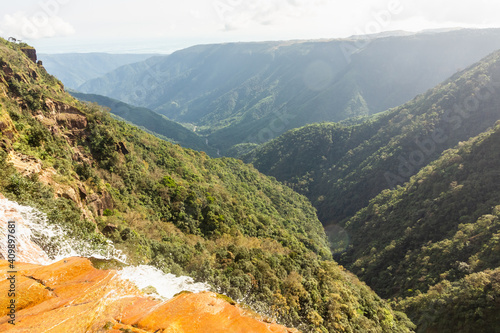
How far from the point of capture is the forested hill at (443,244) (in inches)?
1419

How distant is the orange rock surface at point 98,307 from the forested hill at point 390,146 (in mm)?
112470

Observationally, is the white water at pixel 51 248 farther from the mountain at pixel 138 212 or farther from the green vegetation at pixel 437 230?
the green vegetation at pixel 437 230

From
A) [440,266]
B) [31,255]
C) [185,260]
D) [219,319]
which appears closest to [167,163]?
[185,260]

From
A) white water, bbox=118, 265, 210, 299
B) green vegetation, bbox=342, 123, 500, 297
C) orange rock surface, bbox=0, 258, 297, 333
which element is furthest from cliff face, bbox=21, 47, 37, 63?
green vegetation, bbox=342, 123, 500, 297

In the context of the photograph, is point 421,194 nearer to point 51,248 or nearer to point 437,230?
point 437,230

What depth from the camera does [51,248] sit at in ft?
40.5

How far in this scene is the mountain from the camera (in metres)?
16.1

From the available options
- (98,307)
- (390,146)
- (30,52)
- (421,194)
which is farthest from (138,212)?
(390,146)

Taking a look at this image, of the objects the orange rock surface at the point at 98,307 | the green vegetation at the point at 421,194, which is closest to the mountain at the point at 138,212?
the orange rock surface at the point at 98,307

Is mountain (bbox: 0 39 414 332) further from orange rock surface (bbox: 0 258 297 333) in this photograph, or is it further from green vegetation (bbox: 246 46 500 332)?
green vegetation (bbox: 246 46 500 332)

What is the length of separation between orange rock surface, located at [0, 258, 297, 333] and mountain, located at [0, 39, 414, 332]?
14.4ft

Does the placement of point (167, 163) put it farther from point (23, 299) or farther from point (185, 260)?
point (23, 299)

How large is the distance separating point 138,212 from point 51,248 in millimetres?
14540

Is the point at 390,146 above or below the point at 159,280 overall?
above
